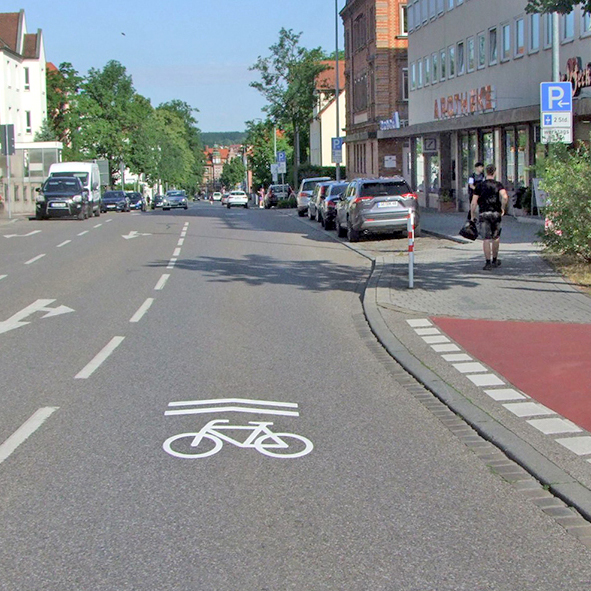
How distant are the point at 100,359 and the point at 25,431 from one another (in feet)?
→ 10.3

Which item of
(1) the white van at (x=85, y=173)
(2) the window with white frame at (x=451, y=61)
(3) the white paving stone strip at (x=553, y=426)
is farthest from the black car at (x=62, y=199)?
(3) the white paving stone strip at (x=553, y=426)

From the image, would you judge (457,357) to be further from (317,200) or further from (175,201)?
(175,201)

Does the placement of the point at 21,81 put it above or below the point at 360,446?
above

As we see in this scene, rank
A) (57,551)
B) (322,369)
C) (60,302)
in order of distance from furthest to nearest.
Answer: (60,302) < (322,369) < (57,551)

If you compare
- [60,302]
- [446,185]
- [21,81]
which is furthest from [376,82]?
[60,302]

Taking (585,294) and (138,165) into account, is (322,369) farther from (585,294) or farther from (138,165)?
(138,165)

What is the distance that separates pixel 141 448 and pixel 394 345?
4.69 meters

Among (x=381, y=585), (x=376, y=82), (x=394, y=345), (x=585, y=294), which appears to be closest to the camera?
(x=381, y=585)

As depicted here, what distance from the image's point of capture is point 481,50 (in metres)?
38.0

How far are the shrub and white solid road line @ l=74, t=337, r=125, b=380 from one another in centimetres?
803

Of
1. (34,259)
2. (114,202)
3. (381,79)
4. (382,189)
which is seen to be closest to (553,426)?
(34,259)

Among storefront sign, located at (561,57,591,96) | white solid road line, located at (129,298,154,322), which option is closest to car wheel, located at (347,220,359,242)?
storefront sign, located at (561,57,591,96)

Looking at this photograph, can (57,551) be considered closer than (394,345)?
Yes

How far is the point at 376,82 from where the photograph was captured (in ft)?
196
